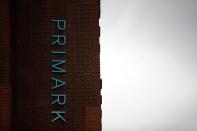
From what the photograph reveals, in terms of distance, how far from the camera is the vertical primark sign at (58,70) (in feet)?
18.8

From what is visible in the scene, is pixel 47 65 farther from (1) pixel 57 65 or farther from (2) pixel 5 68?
(2) pixel 5 68

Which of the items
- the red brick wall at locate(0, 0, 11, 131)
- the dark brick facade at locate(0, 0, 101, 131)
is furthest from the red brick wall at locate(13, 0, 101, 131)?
the red brick wall at locate(0, 0, 11, 131)

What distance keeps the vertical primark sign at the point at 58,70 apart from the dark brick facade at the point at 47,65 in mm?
58

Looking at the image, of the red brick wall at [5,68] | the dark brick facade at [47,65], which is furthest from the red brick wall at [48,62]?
the red brick wall at [5,68]

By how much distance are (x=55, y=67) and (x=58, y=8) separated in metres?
1.11

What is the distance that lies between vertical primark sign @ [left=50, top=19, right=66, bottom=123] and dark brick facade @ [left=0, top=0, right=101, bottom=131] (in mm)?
58

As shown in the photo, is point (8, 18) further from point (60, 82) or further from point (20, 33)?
point (60, 82)

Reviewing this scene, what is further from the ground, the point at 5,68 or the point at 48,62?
the point at 48,62

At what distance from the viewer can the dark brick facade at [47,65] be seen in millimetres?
5715

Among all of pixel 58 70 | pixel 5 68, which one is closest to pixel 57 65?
pixel 58 70

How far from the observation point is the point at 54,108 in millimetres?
5738

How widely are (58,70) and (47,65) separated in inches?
9.1

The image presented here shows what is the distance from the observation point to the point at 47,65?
5816 millimetres

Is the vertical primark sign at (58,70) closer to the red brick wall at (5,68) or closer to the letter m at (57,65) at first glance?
the letter m at (57,65)
